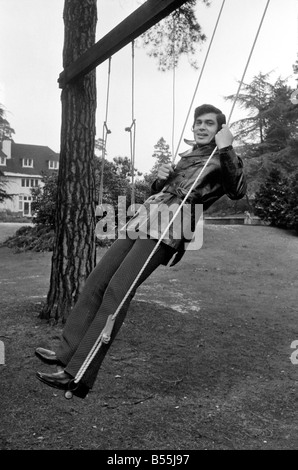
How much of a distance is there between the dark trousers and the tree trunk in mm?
2405

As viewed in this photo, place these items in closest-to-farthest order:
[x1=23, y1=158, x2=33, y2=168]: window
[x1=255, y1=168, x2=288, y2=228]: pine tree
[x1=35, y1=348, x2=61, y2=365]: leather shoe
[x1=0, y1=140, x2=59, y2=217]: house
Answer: [x1=35, y1=348, x2=61, y2=365]: leather shoe < [x1=255, y1=168, x2=288, y2=228]: pine tree < [x1=0, y1=140, x2=59, y2=217]: house < [x1=23, y1=158, x2=33, y2=168]: window

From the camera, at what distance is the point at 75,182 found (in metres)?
5.47

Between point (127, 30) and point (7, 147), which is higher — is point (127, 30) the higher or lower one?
the lower one

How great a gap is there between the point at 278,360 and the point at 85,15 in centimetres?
454

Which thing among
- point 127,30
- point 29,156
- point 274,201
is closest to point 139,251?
point 127,30

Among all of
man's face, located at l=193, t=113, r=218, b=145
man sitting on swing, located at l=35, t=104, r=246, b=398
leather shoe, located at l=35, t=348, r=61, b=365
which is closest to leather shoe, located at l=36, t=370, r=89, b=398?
man sitting on swing, located at l=35, t=104, r=246, b=398

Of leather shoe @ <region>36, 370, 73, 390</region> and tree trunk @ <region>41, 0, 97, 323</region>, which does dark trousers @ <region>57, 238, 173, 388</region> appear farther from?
tree trunk @ <region>41, 0, 97, 323</region>

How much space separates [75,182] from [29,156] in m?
48.8

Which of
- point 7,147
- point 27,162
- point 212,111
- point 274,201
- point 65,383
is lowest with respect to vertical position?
point 65,383

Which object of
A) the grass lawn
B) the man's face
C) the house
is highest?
the house


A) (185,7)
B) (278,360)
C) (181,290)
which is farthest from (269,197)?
(278,360)

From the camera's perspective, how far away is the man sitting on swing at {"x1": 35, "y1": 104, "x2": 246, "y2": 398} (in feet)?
9.48

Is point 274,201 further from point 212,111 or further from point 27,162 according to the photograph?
point 27,162

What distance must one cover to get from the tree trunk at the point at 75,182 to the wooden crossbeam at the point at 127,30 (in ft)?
2.48
